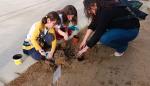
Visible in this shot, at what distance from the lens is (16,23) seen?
13.8 ft

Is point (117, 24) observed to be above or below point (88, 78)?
above

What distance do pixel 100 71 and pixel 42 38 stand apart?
0.82 meters

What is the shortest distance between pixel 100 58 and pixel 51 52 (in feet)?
2.14

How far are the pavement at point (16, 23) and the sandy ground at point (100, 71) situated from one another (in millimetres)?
167

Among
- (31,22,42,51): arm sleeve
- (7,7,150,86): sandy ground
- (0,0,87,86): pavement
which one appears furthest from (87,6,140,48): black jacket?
(0,0,87,86): pavement

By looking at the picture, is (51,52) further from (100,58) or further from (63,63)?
(100,58)

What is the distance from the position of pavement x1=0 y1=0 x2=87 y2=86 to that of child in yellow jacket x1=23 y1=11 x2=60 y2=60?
0.12m

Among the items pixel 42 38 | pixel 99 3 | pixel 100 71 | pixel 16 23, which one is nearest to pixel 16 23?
pixel 16 23

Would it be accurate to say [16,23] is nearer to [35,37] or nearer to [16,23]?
[16,23]

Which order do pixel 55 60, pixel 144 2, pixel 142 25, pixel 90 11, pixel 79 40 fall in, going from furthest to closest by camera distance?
pixel 144 2
pixel 142 25
pixel 79 40
pixel 55 60
pixel 90 11

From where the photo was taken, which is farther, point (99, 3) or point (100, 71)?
point (100, 71)

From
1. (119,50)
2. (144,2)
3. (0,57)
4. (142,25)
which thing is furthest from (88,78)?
(144,2)

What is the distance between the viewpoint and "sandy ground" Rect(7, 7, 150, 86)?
3125 mm

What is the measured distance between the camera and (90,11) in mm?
2955
